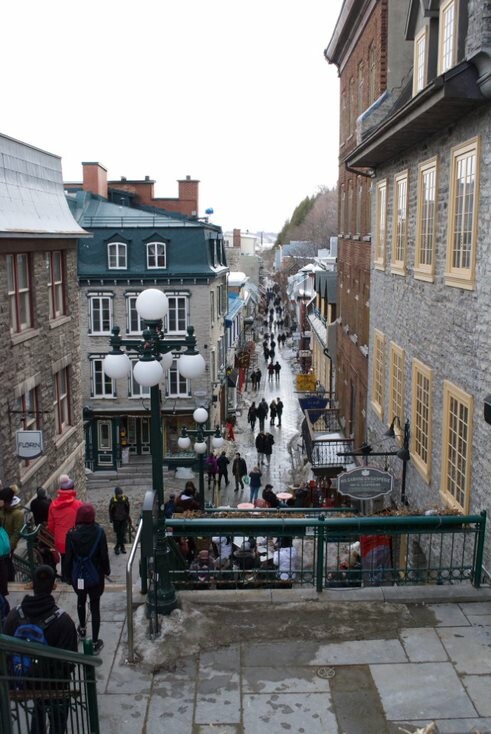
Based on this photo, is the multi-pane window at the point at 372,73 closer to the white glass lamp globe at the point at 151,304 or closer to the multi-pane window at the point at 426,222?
the multi-pane window at the point at 426,222

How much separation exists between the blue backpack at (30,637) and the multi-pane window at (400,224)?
399 inches

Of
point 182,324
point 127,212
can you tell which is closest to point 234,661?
point 182,324

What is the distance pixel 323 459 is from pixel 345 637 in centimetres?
1311

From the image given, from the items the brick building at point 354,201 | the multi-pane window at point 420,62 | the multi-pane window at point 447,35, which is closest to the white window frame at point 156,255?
the brick building at point 354,201

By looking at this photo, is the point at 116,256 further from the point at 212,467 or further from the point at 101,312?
the point at 212,467

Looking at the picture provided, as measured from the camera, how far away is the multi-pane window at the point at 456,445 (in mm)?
9508

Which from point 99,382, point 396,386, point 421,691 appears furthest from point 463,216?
point 99,382

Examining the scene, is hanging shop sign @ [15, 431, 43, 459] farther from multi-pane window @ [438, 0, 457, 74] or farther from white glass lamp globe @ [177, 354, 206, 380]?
multi-pane window @ [438, 0, 457, 74]

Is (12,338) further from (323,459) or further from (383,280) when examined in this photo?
(323,459)

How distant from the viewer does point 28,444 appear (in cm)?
1381

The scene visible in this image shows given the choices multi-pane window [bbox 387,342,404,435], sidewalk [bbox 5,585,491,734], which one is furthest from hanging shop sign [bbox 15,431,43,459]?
multi-pane window [bbox 387,342,404,435]

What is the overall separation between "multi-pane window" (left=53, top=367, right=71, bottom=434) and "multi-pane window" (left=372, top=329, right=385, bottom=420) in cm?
782

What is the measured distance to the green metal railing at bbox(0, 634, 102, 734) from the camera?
4.02 metres

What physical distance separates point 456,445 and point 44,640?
681cm
